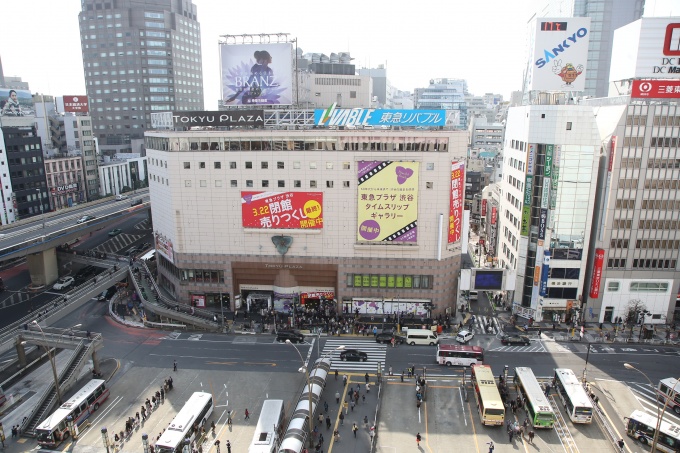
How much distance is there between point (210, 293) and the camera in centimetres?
6994

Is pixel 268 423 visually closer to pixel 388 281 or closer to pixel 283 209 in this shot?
pixel 388 281

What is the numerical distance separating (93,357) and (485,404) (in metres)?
41.5

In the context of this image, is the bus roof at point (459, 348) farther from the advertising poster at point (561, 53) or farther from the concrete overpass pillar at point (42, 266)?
the concrete overpass pillar at point (42, 266)

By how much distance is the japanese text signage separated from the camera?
63594mm

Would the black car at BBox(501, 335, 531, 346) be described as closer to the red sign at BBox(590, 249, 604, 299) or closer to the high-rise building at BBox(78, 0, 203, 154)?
the red sign at BBox(590, 249, 604, 299)

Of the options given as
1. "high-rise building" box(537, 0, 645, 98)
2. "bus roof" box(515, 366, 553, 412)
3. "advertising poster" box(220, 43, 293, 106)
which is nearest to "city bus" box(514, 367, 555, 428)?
"bus roof" box(515, 366, 553, 412)

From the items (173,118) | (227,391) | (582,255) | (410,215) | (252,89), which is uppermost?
(252,89)

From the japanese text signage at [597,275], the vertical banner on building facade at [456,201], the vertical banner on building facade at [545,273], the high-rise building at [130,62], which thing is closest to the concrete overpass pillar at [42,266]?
the vertical banner on building facade at [456,201]

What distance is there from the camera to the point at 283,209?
65.6m

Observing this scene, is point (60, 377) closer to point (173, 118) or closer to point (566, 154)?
point (173, 118)

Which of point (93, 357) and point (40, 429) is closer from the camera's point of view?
point (40, 429)

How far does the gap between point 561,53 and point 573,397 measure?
1802 inches

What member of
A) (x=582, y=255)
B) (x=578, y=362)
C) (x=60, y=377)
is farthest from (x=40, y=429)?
(x=582, y=255)

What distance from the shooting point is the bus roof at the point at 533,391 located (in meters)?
43.0
